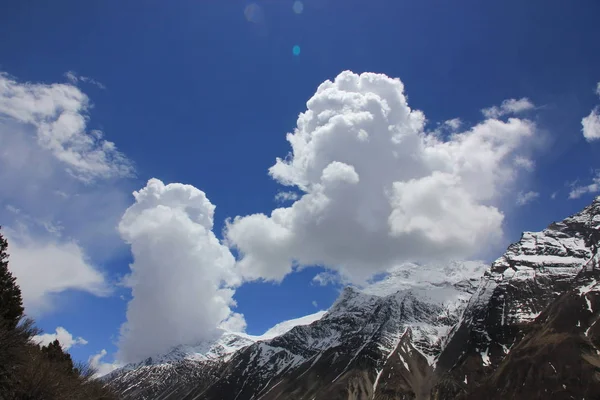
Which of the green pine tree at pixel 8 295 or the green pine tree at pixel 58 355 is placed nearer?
→ the green pine tree at pixel 8 295

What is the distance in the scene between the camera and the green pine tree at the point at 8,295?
47.2 meters

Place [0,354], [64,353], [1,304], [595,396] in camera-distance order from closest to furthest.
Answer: [0,354]
[1,304]
[64,353]
[595,396]

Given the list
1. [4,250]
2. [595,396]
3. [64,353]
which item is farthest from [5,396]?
[595,396]

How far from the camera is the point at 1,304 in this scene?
46.8 meters

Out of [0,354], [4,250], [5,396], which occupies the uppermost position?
[4,250]

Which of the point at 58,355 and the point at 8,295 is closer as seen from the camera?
the point at 8,295

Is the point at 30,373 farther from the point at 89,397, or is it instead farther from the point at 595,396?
the point at 595,396

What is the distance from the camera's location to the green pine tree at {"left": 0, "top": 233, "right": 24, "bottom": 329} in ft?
155

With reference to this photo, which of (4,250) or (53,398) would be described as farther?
(4,250)

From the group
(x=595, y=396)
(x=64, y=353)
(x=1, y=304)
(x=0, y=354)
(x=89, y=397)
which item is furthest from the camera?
(x=595, y=396)

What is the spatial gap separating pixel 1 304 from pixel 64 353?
26.1 metres

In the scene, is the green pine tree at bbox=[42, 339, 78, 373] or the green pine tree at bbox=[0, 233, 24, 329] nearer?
the green pine tree at bbox=[0, 233, 24, 329]

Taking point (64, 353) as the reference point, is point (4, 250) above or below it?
above

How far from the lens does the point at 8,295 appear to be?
48062 millimetres
